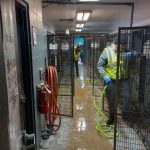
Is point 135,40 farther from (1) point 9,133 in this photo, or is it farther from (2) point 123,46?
(1) point 9,133

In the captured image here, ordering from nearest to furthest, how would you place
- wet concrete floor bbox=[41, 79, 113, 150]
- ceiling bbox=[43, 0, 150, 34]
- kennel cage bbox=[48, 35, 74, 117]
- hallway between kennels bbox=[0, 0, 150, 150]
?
hallway between kennels bbox=[0, 0, 150, 150] < wet concrete floor bbox=[41, 79, 113, 150] < kennel cage bbox=[48, 35, 74, 117] < ceiling bbox=[43, 0, 150, 34]

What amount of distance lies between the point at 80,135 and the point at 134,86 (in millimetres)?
1269

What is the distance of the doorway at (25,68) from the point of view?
6.54 ft

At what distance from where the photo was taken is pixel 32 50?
2205mm

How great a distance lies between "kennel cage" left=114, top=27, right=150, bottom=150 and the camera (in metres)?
2.26

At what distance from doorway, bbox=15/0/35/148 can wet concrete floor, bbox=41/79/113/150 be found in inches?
32.7

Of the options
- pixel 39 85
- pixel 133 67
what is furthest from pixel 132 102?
pixel 39 85

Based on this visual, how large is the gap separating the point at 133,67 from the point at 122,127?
119 cm

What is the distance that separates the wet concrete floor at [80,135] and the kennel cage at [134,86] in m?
0.33

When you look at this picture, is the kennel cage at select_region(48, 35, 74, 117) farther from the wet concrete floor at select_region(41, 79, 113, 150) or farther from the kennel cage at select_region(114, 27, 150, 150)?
the kennel cage at select_region(114, 27, 150, 150)

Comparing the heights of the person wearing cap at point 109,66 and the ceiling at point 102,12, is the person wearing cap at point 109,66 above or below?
below

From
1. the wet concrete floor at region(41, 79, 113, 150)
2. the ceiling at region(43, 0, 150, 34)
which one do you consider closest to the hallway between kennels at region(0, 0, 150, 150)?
the wet concrete floor at region(41, 79, 113, 150)

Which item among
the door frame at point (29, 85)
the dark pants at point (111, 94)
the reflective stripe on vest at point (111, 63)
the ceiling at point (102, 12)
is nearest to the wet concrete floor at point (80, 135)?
the dark pants at point (111, 94)

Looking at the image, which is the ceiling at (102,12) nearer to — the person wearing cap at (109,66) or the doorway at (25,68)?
the person wearing cap at (109,66)
